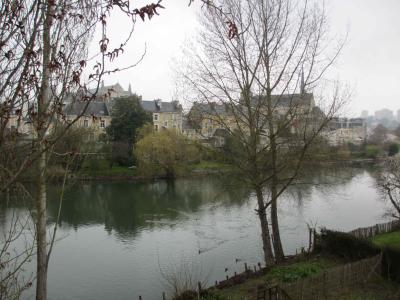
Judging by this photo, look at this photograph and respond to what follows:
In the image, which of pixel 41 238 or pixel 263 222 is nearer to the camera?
pixel 41 238

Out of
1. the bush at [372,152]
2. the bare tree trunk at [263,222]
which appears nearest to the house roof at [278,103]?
the bare tree trunk at [263,222]

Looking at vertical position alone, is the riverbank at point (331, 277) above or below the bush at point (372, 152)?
below

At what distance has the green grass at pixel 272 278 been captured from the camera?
1243 centimetres

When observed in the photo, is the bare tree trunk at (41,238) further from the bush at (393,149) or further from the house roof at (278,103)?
the bush at (393,149)

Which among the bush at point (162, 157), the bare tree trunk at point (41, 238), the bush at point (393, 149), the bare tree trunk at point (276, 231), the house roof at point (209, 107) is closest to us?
the bare tree trunk at point (41, 238)

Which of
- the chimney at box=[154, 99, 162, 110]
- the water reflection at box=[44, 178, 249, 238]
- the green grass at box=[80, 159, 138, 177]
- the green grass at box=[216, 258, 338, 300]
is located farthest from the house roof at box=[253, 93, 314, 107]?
the chimney at box=[154, 99, 162, 110]

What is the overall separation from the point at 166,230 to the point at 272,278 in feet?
41.2

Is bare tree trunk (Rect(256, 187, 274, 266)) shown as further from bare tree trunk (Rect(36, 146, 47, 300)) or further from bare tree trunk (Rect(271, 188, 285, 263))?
bare tree trunk (Rect(36, 146, 47, 300))

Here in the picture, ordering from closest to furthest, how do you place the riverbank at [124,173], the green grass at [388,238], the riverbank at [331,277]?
the riverbank at [331,277] → the green grass at [388,238] → the riverbank at [124,173]

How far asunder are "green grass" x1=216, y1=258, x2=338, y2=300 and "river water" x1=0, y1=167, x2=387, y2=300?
292cm

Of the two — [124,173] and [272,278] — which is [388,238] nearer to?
[272,278]

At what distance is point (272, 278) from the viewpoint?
12945 millimetres

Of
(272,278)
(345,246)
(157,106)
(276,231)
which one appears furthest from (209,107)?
(157,106)

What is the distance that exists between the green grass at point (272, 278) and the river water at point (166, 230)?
292 centimetres
